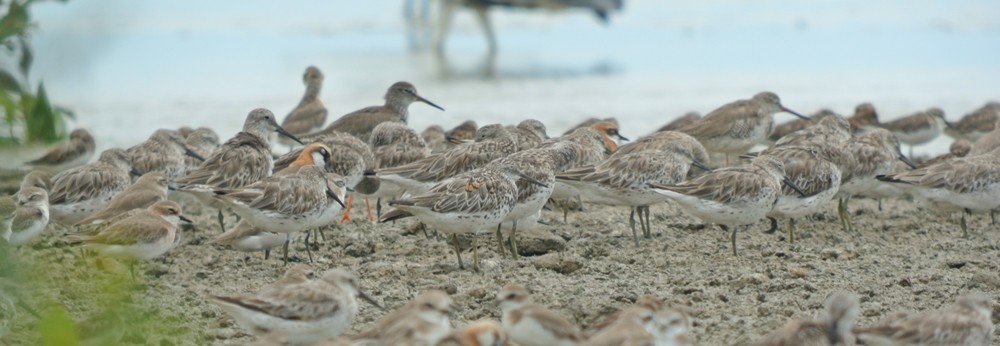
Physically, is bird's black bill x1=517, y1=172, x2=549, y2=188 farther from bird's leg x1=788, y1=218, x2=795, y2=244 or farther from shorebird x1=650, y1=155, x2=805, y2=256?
bird's leg x1=788, y1=218, x2=795, y2=244

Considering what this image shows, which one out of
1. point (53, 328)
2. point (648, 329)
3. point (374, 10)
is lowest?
point (374, 10)

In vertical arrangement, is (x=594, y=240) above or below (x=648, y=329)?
below

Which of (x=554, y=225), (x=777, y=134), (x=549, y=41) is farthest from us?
(x=549, y=41)

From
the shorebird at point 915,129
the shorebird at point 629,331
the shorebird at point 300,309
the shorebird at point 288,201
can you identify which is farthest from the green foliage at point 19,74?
the shorebird at point 915,129

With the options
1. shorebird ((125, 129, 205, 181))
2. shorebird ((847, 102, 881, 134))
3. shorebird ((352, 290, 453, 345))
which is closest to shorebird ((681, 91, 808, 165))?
shorebird ((847, 102, 881, 134))

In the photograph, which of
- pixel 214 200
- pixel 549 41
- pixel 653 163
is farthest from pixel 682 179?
pixel 549 41

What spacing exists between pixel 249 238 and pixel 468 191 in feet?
5.35

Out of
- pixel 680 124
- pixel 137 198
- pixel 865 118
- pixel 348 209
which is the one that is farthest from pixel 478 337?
pixel 865 118

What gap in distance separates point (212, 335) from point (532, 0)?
85.9ft

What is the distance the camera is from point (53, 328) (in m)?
3.43

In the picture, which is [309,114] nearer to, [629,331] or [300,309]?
[300,309]

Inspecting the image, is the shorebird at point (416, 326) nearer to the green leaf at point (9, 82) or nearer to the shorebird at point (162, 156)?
the green leaf at point (9, 82)

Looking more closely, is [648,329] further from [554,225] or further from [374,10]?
[374,10]

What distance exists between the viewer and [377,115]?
1403 centimetres
